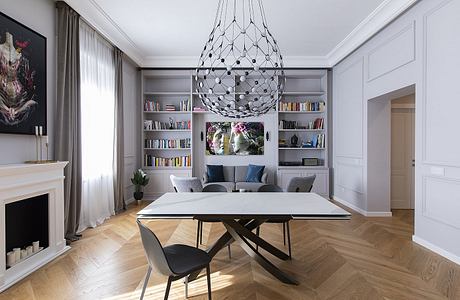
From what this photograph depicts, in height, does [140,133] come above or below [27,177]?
above

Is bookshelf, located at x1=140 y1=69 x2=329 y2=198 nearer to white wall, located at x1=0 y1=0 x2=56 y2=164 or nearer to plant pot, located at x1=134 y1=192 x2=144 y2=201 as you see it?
plant pot, located at x1=134 y1=192 x2=144 y2=201

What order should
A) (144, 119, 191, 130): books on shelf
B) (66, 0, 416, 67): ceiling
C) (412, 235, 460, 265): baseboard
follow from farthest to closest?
(144, 119, 191, 130): books on shelf → (66, 0, 416, 67): ceiling → (412, 235, 460, 265): baseboard

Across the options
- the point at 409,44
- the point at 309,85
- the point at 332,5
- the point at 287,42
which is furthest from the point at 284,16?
the point at 309,85

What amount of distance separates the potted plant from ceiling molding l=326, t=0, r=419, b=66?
4.88 metres

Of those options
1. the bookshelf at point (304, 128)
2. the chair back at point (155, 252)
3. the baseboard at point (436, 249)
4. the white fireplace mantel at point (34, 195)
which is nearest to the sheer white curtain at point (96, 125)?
the white fireplace mantel at point (34, 195)

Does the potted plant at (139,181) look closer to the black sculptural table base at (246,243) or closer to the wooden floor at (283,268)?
the wooden floor at (283,268)

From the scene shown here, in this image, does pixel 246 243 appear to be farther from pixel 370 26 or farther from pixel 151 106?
pixel 151 106

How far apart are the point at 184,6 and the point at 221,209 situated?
3.18 meters

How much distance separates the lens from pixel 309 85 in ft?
24.1

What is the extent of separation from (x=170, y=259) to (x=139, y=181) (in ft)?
14.0

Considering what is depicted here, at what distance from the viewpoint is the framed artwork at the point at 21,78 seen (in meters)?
2.90

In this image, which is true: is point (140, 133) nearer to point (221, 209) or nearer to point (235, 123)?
point (235, 123)

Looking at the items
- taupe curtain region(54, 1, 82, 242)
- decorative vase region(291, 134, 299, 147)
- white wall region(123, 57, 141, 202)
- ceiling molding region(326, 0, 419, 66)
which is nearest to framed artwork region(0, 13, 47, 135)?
taupe curtain region(54, 1, 82, 242)

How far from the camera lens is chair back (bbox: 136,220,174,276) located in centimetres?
188
